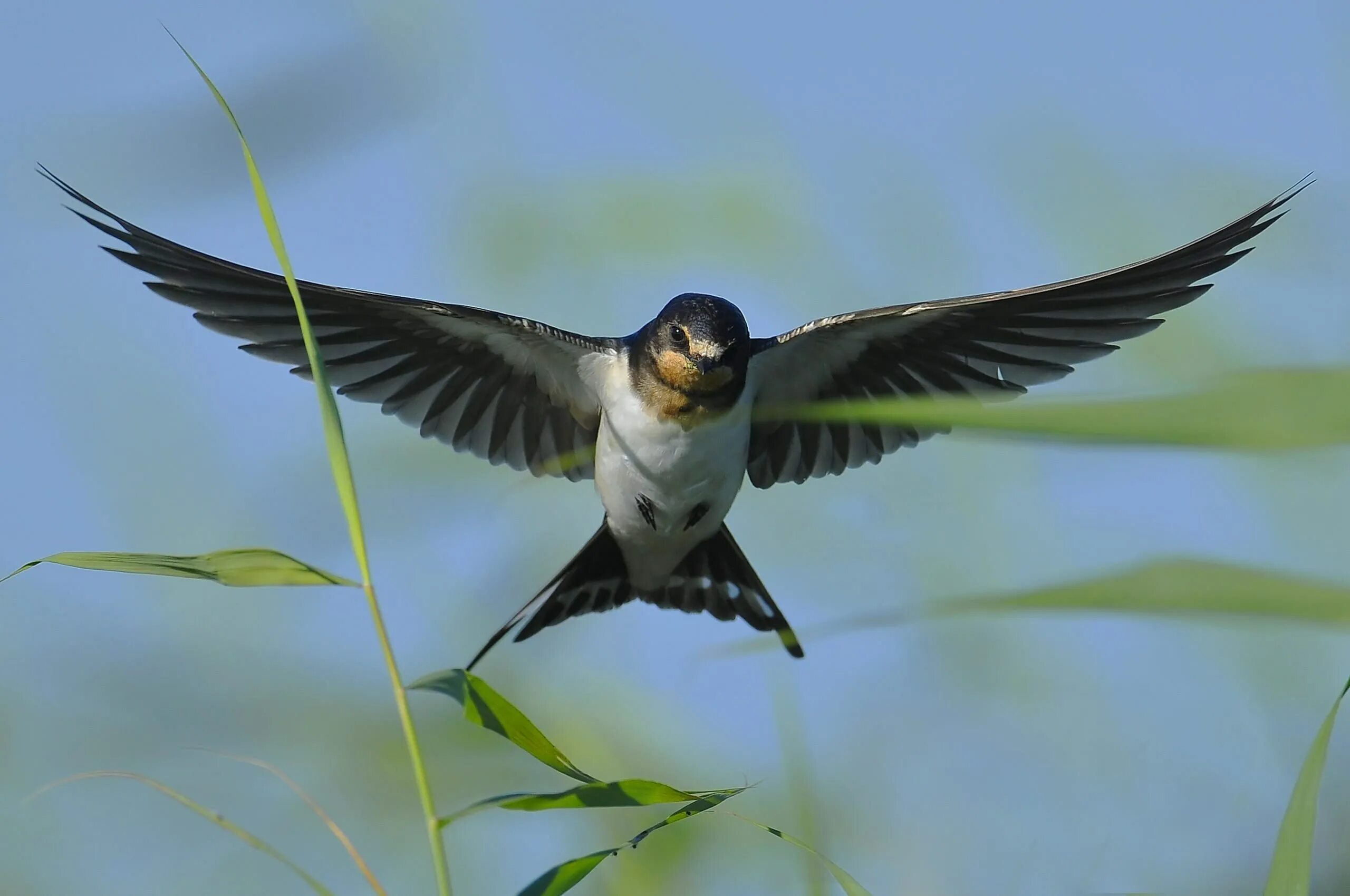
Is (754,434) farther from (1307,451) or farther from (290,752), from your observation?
(1307,451)

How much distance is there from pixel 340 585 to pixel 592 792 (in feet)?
0.80

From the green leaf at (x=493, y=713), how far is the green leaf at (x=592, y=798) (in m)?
0.02

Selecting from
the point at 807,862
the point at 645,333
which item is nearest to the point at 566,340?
the point at 645,333

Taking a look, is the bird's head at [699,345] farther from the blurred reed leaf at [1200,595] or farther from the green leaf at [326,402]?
the blurred reed leaf at [1200,595]

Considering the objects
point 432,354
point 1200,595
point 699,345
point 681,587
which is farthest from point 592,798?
point 681,587

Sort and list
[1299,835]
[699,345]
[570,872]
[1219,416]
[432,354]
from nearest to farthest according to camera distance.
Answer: [1219,416]
[1299,835]
[570,872]
[699,345]
[432,354]

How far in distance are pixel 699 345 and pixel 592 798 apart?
1778 mm

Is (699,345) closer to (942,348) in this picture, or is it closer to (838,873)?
(942,348)

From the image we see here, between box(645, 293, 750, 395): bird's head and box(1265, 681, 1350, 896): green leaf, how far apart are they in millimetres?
1851

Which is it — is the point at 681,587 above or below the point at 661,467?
below

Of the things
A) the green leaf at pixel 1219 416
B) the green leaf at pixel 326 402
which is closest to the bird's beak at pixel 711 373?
the green leaf at pixel 326 402

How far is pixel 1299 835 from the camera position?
93 cm

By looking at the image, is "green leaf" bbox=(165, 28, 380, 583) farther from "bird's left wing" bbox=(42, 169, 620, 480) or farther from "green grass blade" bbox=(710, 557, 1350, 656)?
"bird's left wing" bbox=(42, 169, 620, 480)

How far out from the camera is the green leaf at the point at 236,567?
1009 mm
